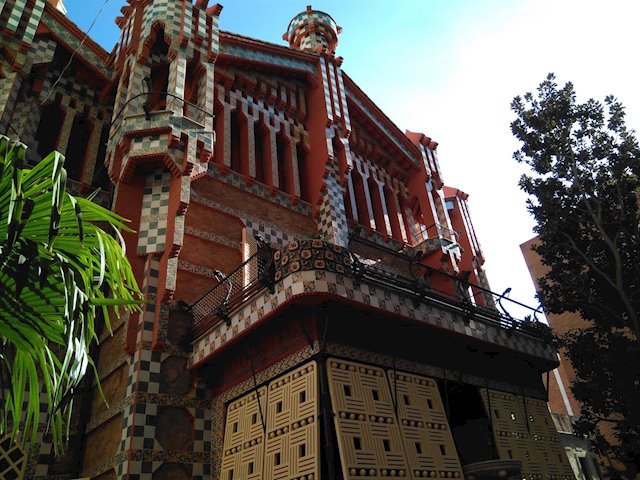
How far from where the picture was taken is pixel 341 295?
7145mm

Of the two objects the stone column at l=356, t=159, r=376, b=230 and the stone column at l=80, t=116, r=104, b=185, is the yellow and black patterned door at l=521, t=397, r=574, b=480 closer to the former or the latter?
the stone column at l=356, t=159, r=376, b=230

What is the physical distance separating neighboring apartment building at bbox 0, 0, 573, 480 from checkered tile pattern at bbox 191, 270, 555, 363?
0.03m

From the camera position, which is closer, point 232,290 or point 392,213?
point 232,290

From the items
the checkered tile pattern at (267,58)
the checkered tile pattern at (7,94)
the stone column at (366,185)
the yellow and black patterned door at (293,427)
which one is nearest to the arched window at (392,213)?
the stone column at (366,185)

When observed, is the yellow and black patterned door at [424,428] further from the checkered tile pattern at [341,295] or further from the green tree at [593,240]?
the green tree at [593,240]

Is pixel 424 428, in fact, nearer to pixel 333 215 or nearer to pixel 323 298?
pixel 323 298

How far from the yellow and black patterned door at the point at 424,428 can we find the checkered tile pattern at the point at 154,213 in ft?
15.6

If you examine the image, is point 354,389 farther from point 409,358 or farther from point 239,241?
point 239,241

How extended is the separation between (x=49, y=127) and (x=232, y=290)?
6.72 metres

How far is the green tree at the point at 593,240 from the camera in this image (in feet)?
33.7

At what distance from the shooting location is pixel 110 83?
13.2m

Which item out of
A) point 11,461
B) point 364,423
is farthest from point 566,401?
point 11,461

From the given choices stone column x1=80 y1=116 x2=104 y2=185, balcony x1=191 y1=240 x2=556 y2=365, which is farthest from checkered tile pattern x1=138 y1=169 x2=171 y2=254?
stone column x1=80 y1=116 x2=104 y2=185

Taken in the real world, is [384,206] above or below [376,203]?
below
